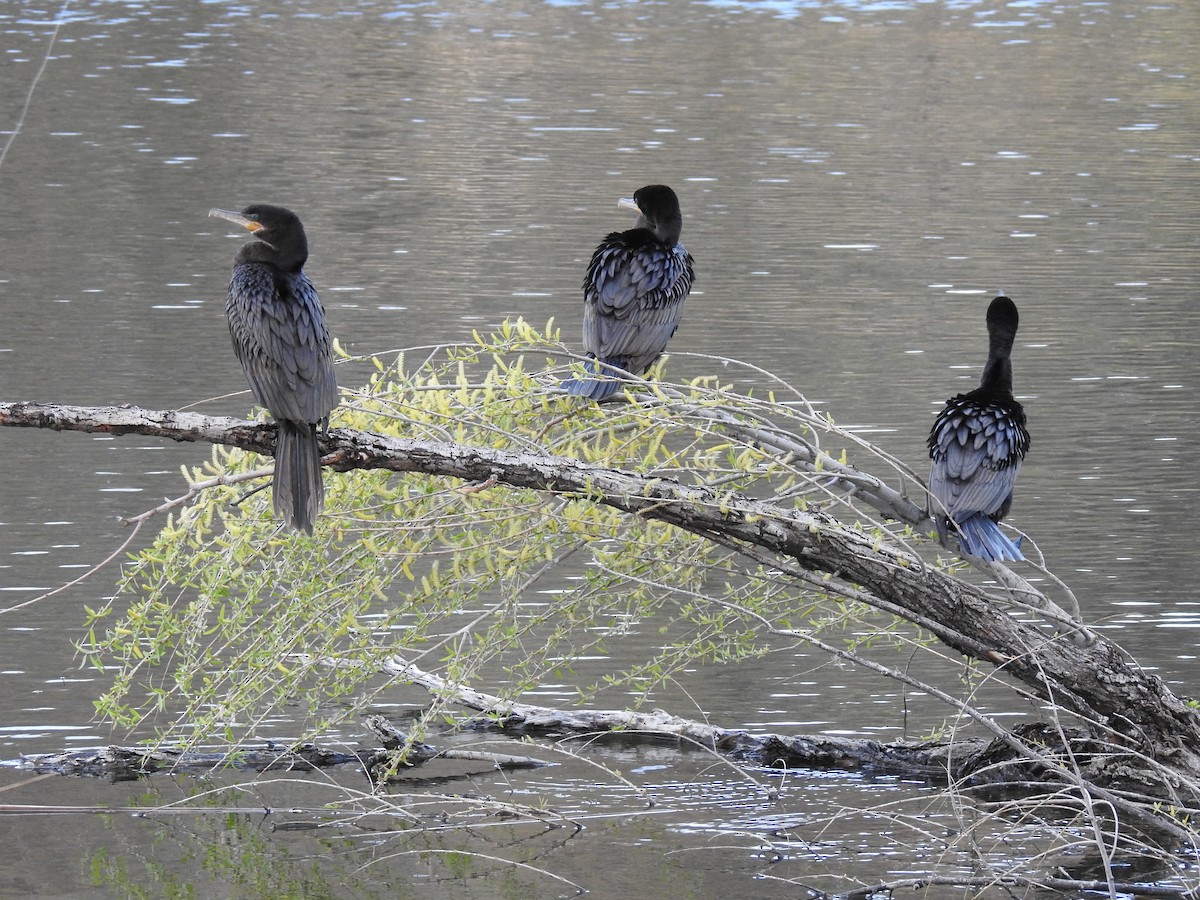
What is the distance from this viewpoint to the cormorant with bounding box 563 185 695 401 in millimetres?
6676

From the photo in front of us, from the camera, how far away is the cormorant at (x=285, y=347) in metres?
4.97

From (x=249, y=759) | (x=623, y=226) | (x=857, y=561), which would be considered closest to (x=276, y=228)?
(x=249, y=759)

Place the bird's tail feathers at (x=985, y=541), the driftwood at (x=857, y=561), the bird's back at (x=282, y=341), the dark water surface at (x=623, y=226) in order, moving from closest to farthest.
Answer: the driftwood at (x=857, y=561) → the bird's back at (x=282, y=341) → the bird's tail feathers at (x=985, y=541) → the dark water surface at (x=623, y=226)

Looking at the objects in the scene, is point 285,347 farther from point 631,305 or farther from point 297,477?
point 631,305

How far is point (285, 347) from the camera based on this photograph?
206 inches

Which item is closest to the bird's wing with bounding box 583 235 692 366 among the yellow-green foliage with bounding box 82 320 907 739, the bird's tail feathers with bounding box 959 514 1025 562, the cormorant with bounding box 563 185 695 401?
the cormorant with bounding box 563 185 695 401

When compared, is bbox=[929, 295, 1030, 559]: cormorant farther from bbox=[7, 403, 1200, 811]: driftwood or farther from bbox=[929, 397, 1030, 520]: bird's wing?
bbox=[7, 403, 1200, 811]: driftwood

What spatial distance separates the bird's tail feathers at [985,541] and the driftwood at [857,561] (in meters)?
0.09

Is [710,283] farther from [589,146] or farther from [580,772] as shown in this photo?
[580,772]

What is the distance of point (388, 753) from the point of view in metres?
5.80

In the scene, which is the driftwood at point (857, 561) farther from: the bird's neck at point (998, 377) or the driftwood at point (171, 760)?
the driftwood at point (171, 760)

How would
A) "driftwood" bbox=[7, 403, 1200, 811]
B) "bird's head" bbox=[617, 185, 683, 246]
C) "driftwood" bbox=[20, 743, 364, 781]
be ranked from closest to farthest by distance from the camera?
"driftwood" bbox=[7, 403, 1200, 811], "driftwood" bbox=[20, 743, 364, 781], "bird's head" bbox=[617, 185, 683, 246]

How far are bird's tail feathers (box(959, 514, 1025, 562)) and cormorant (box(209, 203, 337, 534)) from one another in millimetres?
1765

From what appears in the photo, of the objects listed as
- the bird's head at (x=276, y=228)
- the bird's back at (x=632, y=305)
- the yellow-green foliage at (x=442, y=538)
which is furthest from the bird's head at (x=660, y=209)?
the bird's head at (x=276, y=228)
